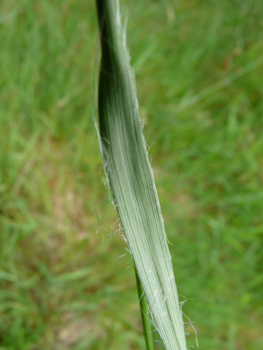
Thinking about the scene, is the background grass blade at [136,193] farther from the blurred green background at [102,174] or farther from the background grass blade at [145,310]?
the blurred green background at [102,174]

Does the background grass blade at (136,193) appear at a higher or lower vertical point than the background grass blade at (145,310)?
higher

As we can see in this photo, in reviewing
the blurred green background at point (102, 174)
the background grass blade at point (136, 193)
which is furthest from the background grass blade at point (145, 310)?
the blurred green background at point (102, 174)

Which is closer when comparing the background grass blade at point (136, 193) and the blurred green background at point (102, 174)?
the background grass blade at point (136, 193)

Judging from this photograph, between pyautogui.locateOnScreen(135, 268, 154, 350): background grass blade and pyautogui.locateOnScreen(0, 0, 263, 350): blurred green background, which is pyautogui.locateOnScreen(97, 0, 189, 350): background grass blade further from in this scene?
pyautogui.locateOnScreen(0, 0, 263, 350): blurred green background

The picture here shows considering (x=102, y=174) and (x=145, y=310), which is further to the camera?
(x=102, y=174)

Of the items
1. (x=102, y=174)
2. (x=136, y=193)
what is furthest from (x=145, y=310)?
(x=102, y=174)

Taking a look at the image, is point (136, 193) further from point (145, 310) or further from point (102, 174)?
point (102, 174)
